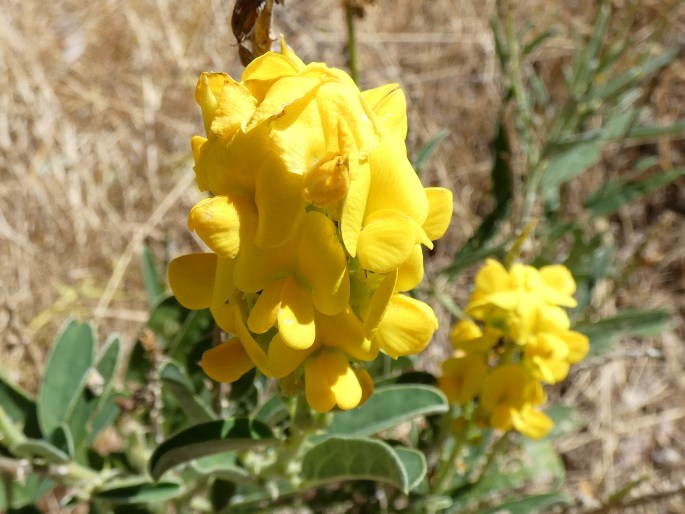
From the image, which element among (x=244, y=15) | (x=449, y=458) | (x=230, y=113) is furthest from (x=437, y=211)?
(x=449, y=458)

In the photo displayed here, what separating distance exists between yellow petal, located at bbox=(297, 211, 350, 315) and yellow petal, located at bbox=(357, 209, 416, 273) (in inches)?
1.1

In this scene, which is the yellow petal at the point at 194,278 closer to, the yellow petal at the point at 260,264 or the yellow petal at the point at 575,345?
the yellow petal at the point at 260,264

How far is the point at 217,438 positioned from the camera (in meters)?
1.10

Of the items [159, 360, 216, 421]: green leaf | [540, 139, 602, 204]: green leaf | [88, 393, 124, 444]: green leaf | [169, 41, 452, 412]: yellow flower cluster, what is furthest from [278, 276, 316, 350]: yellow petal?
[540, 139, 602, 204]: green leaf

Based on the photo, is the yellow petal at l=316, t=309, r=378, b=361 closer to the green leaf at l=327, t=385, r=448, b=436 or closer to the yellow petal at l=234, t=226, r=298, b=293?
the yellow petal at l=234, t=226, r=298, b=293

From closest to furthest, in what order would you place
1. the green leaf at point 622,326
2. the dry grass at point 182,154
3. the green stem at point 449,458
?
the green stem at point 449,458 → the green leaf at point 622,326 → the dry grass at point 182,154

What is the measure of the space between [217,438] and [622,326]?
4.57 feet

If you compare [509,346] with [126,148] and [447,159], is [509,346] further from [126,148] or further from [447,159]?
A: [126,148]

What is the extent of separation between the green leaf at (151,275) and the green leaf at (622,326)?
1052 millimetres

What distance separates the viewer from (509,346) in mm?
1399

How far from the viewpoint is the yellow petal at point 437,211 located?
949 mm

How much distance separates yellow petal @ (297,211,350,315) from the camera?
0.85m

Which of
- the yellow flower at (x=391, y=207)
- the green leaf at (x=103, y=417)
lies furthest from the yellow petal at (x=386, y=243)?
the green leaf at (x=103, y=417)

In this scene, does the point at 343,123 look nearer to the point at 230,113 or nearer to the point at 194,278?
the point at 230,113
